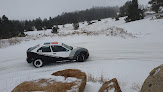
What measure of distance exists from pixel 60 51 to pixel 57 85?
3.87 metres

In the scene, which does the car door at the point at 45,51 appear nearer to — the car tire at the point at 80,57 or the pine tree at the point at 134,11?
the car tire at the point at 80,57

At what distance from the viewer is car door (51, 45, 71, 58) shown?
6.49 m

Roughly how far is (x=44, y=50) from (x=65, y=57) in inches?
56.0

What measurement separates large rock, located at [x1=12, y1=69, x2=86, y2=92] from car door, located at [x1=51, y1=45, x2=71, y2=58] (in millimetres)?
3132

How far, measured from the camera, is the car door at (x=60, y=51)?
6489mm

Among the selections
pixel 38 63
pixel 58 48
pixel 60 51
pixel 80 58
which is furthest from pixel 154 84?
pixel 38 63

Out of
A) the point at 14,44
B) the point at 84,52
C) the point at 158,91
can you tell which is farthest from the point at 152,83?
the point at 14,44

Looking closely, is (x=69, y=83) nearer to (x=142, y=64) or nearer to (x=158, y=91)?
(x=158, y=91)

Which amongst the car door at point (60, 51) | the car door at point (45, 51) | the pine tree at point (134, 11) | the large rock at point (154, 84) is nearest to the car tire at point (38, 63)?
the car door at point (45, 51)

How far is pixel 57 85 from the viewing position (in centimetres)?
283

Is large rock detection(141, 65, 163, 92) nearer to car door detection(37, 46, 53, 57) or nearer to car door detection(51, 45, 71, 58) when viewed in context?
car door detection(51, 45, 71, 58)

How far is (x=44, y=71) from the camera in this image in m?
5.91

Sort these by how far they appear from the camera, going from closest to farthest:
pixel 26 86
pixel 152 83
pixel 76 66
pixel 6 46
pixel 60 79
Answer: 1. pixel 152 83
2. pixel 26 86
3. pixel 60 79
4. pixel 76 66
5. pixel 6 46

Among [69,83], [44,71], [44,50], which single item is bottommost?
[44,71]
